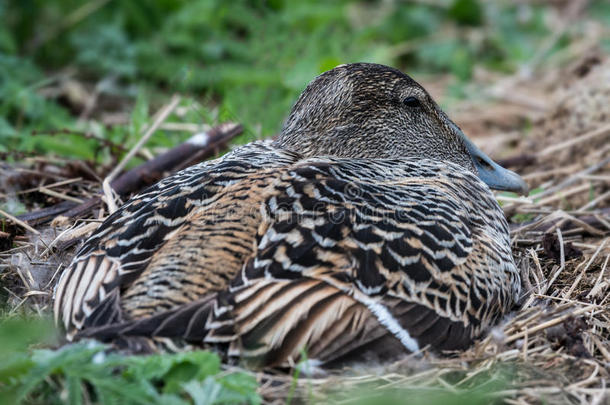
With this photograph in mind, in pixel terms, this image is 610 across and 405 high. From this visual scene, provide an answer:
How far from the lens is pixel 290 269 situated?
326cm

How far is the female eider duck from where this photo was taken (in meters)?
3.15

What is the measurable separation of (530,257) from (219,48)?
5.20 m

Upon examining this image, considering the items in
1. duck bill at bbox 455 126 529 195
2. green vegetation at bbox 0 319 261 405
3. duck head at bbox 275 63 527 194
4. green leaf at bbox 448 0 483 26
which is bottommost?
green vegetation at bbox 0 319 261 405

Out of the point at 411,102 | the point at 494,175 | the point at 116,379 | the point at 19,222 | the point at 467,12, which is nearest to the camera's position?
the point at 116,379

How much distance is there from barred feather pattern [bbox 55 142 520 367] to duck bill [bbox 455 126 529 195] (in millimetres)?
1035

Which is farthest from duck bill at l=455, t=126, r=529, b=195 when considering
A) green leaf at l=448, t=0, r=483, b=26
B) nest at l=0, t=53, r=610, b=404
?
green leaf at l=448, t=0, r=483, b=26

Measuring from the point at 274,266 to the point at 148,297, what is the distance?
525mm

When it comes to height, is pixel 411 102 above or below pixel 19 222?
above

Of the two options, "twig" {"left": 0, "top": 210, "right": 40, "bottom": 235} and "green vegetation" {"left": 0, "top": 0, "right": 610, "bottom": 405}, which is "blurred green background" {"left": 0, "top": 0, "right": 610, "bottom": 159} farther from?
"twig" {"left": 0, "top": 210, "right": 40, "bottom": 235}

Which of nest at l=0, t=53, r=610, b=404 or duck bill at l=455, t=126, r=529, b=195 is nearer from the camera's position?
nest at l=0, t=53, r=610, b=404

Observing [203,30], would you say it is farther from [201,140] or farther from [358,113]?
[358,113]

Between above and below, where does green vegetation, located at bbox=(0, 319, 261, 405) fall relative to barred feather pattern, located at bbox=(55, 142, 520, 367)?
below

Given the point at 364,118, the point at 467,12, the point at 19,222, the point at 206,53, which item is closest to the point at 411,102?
the point at 364,118

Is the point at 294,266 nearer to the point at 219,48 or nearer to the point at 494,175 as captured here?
the point at 494,175
